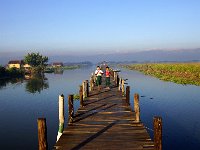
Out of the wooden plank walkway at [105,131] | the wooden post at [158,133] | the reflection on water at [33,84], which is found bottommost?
the reflection on water at [33,84]

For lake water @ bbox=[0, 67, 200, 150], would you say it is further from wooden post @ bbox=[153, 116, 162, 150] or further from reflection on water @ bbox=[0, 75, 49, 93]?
reflection on water @ bbox=[0, 75, 49, 93]

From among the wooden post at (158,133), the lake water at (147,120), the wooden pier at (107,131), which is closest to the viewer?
the wooden post at (158,133)

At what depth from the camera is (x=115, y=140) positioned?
40.5 ft

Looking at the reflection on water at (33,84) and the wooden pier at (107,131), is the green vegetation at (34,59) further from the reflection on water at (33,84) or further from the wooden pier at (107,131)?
the wooden pier at (107,131)

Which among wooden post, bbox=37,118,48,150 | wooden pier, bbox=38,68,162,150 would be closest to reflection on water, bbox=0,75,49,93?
wooden pier, bbox=38,68,162,150

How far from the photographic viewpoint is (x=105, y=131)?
1391cm

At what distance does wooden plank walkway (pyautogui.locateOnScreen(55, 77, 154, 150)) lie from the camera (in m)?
11.7

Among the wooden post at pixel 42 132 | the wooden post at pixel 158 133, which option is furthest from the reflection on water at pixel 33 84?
the wooden post at pixel 158 133

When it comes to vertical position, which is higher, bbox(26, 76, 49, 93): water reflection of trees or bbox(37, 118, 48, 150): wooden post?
bbox(37, 118, 48, 150): wooden post

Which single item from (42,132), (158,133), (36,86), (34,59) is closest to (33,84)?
(36,86)

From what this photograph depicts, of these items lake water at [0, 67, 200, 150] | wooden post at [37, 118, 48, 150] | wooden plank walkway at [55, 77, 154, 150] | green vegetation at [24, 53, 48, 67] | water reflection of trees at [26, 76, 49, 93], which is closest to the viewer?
wooden post at [37, 118, 48, 150]

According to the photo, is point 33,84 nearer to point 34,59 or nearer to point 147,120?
point 147,120

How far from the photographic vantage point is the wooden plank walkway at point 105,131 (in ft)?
A: 38.3

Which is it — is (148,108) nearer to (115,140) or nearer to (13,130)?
(13,130)
